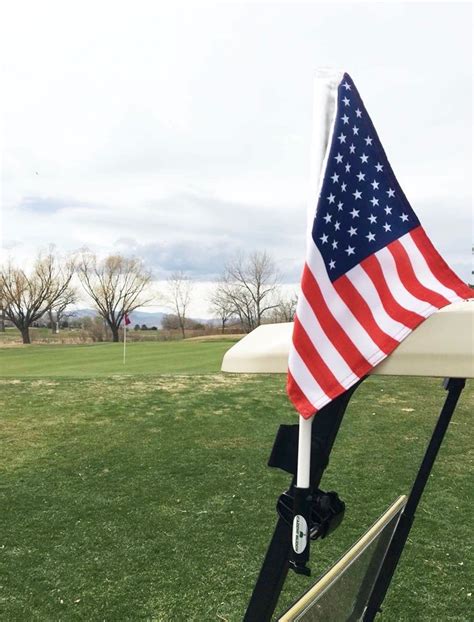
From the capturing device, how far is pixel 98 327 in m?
48.6

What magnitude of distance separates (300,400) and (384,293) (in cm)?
→ 37

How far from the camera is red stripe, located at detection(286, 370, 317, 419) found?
1.34 m

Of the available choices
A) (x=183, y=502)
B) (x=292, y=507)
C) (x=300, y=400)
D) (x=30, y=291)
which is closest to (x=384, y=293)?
(x=300, y=400)

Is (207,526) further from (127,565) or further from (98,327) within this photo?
(98,327)

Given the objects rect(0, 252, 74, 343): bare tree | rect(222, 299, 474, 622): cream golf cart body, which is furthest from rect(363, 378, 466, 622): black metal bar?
rect(0, 252, 74, 343): bare tree

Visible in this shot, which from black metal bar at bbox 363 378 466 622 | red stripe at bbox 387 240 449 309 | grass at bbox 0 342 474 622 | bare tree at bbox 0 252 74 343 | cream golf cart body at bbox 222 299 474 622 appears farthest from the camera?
bare tree at bbox 0 252 74 343

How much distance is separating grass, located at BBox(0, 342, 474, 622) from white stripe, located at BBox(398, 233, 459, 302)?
2.62m

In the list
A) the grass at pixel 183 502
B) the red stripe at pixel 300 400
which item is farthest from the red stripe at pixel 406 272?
the grass at pixel 183 502

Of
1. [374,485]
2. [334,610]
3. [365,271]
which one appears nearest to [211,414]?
[374,485]

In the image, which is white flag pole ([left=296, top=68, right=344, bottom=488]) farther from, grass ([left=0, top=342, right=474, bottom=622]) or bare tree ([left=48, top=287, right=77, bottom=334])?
bare tree ([left=48, top=287, right=77, bottom=334])

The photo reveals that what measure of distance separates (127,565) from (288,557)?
278 centimetres

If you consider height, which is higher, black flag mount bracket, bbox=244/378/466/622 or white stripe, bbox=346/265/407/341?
white stripe, bbox=346/265/407/341

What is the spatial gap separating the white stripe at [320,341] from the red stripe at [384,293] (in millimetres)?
176

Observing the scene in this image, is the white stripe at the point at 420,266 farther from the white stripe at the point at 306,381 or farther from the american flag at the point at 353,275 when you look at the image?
the white stripe at the point at 306,381
